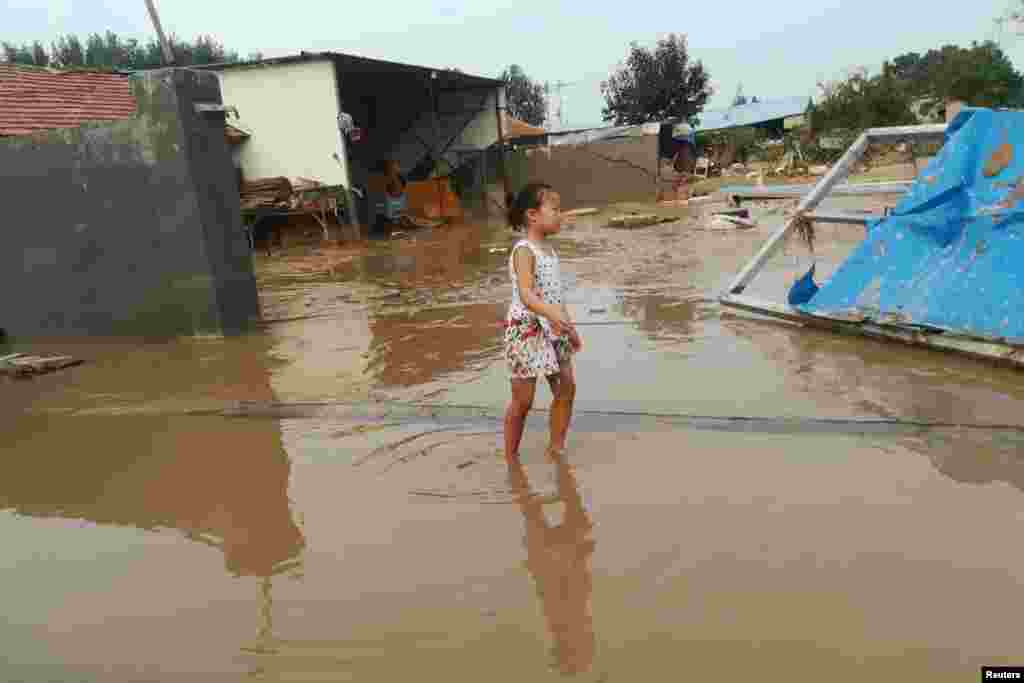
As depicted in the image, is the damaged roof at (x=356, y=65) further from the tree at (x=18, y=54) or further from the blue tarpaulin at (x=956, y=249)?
the tree at (x=18, y=54)

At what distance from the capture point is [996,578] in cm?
231

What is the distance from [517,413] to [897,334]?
8.87ft

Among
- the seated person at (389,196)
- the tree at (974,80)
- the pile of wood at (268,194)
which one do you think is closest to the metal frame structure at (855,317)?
the pile of wood at (268,194)

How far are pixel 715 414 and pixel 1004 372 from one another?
5.31ft

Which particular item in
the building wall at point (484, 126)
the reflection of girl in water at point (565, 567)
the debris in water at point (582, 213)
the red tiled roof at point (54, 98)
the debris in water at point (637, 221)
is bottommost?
the debris in water at point (582, 213)

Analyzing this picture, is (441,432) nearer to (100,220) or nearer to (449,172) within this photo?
(100,220)

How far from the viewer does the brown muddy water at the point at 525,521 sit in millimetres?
2170

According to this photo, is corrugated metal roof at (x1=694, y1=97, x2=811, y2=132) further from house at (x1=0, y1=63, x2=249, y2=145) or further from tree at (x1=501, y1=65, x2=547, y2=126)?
house at (x1=0, y1=63, x2=249, y2=145)

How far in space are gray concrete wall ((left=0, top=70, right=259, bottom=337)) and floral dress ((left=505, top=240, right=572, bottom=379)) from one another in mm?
4038

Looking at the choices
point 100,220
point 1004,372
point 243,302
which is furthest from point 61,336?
point 1004,372

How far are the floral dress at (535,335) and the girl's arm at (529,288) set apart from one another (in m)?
0.02

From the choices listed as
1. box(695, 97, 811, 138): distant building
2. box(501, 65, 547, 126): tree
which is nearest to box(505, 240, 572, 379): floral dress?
box(695, 97, 811, 138): distant building

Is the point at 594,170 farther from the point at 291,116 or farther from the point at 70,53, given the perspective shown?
the point at 70,53

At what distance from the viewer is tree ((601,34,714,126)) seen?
36.7 m
